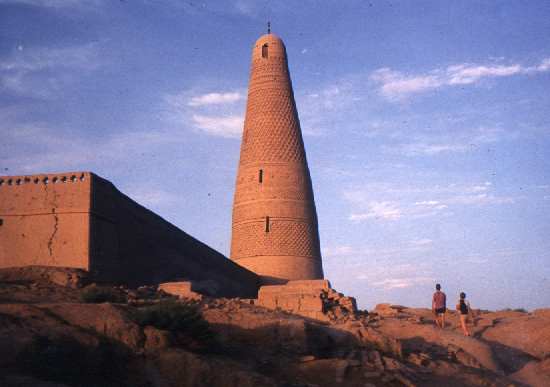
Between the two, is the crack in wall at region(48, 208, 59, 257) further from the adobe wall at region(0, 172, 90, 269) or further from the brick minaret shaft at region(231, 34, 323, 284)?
the brick minaret shaft at region(231, 34, 323, 284)

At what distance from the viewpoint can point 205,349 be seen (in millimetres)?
7938

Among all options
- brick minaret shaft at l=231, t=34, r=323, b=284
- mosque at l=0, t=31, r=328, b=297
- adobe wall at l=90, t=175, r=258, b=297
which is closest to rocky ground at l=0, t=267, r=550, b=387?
mosque at l=0, t=31, r=328, b=297

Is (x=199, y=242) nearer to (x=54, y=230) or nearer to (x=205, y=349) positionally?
(x=54, y=230)

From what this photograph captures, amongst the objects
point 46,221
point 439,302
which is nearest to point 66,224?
point 46,221

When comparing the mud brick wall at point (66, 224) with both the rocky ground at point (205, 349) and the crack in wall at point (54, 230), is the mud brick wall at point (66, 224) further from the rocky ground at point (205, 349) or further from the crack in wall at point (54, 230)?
the rocky ground at point (205, 349)

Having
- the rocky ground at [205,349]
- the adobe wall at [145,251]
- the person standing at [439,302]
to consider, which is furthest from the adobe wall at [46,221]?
the person standing at [439,302]

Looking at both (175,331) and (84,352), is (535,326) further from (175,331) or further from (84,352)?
(84,352)

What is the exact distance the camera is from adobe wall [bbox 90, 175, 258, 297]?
13.2 meters

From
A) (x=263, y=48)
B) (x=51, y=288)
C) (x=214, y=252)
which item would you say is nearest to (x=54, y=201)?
(x=51, y=288)

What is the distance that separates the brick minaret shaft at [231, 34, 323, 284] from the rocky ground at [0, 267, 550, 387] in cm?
772

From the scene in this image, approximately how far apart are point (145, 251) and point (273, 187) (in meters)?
6.01

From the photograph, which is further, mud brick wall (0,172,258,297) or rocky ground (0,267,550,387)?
mud brick wall (0,172,258,297)

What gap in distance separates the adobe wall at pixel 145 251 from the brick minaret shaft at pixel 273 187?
5.13 ft

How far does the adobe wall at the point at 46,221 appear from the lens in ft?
41.6
